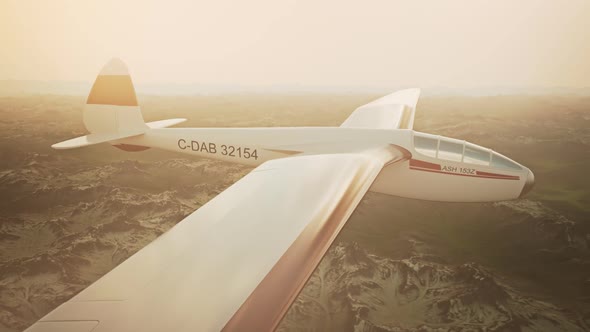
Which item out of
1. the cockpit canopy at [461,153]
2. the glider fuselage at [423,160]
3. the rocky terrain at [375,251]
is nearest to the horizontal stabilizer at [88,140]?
the glider fuselage at [423,160]

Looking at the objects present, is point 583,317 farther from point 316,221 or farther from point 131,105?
point 131,105

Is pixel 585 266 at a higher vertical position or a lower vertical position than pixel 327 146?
lower

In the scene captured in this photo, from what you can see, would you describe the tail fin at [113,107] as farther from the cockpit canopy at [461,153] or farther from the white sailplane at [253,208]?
the cockpit canopy at [461,153]

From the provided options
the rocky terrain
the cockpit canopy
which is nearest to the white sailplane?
the cockpit canopy

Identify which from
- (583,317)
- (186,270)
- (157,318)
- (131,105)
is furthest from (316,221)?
(583,317)

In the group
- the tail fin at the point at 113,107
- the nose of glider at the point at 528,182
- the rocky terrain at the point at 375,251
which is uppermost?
the tail fin at the point at 113,107

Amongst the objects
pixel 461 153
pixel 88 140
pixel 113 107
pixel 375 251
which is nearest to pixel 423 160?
pixel 461 153

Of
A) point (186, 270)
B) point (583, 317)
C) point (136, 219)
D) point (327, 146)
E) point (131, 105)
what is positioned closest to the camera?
point (186, 270)

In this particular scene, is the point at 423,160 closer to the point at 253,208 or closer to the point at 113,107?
the point at 253,208
